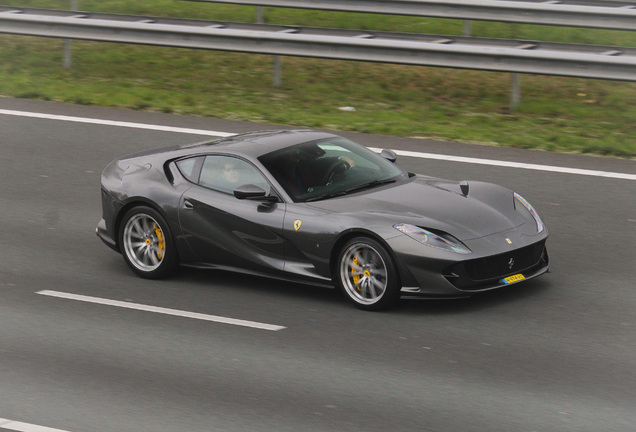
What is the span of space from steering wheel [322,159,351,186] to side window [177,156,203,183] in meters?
1.17

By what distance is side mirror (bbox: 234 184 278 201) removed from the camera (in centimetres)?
931

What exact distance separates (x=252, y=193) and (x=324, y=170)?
0.71m

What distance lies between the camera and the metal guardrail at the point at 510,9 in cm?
1557

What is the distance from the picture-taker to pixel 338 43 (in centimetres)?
1569

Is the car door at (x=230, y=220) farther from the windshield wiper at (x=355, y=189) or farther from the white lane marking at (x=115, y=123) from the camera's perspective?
the white lane marking at (x=115, y=123)

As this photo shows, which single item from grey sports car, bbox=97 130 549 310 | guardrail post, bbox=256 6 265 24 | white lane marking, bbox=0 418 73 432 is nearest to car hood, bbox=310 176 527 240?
grey sports car, bbox=97 130 549 310

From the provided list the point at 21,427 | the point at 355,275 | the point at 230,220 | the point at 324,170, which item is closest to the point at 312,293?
the point at 355,275

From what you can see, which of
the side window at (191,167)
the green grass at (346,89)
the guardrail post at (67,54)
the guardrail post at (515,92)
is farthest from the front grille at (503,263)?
the guardrail post at (67,54)

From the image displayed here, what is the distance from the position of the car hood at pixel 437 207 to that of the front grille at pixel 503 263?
22 centimetres

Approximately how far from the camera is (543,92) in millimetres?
15977

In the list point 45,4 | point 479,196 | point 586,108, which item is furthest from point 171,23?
point 479,196

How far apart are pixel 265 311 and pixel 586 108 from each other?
7702 mm

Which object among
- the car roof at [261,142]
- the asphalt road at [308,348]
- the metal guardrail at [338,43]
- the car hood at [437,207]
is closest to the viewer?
the asphalt road at [308,348]

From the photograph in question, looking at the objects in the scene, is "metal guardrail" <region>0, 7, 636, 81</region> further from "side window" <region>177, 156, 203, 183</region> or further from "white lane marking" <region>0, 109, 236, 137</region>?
"side window" <region>177, 156, 203, 183</region>
